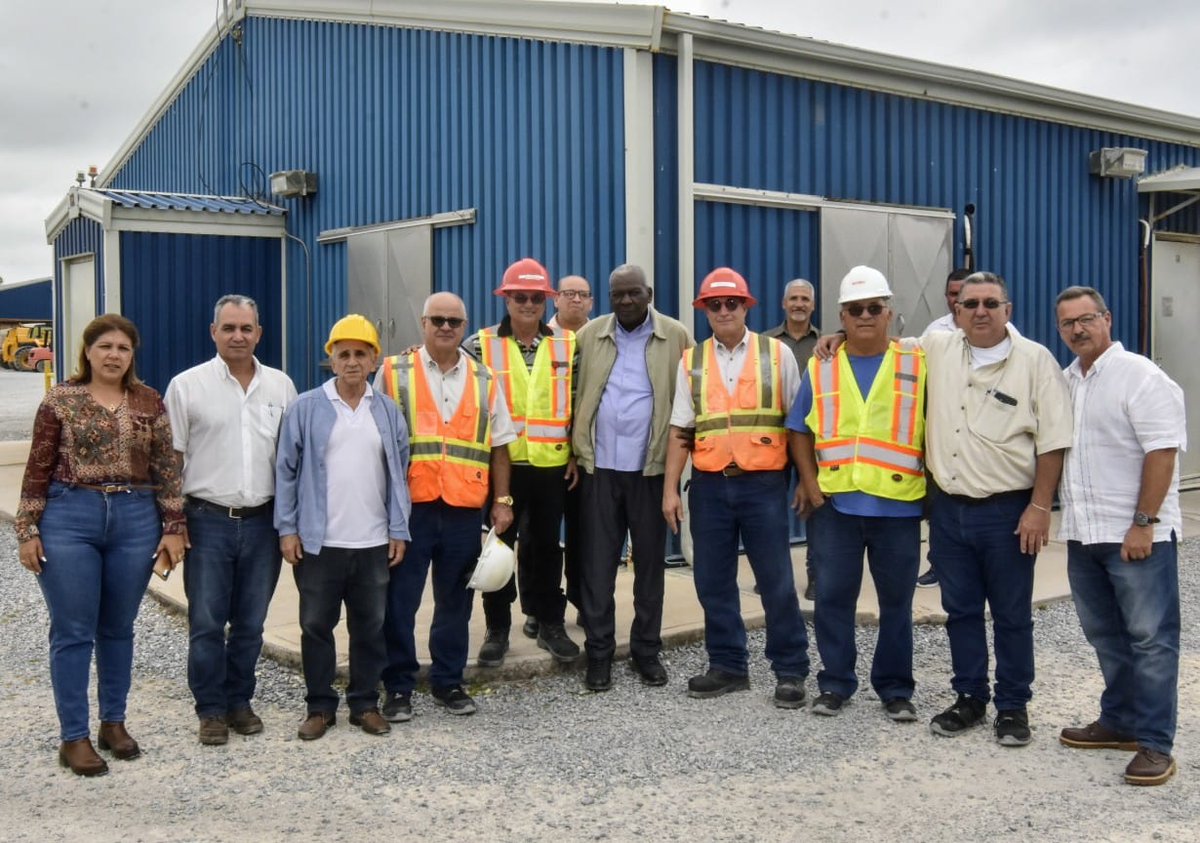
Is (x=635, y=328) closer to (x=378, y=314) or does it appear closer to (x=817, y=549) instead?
(x=817, y=549)

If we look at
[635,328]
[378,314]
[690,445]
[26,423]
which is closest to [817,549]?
[690,445]

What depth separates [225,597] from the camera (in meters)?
4.98

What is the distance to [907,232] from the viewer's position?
944cm

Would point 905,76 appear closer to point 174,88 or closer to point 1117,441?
point 1117,441

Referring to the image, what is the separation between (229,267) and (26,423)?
12455 mm

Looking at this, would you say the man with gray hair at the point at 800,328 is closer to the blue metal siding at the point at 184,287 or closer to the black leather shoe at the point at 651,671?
the black leather shoe at the point at 651,671

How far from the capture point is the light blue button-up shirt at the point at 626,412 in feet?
19.0

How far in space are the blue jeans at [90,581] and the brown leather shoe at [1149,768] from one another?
370cm

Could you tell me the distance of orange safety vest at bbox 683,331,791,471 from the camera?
5566 millimetres

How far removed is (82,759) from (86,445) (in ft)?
3.77

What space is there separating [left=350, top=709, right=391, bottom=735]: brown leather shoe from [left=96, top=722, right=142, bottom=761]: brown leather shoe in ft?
2.76

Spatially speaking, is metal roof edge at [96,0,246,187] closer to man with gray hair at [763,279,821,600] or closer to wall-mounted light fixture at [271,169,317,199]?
wall-mounted light fixture at [271,169,317,199]

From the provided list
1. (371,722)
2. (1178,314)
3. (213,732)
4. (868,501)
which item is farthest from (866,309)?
(1178,314)

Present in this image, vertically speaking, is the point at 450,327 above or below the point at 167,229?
below
